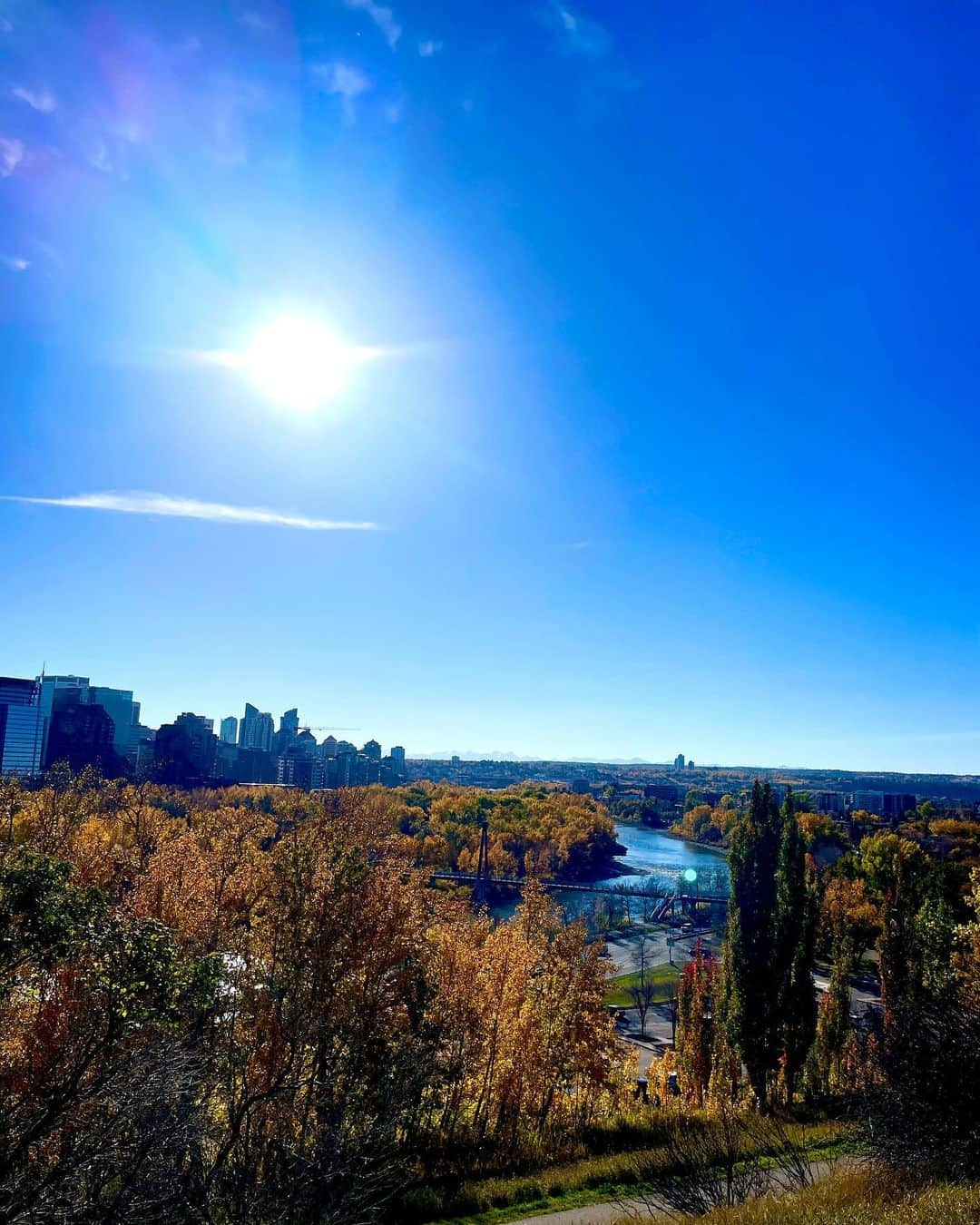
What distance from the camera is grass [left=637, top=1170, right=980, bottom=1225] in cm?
709

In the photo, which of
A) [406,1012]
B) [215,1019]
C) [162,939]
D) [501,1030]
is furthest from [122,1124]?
[501,1030]

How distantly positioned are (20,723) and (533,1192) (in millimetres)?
129073

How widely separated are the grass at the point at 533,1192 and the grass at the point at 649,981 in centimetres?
3170

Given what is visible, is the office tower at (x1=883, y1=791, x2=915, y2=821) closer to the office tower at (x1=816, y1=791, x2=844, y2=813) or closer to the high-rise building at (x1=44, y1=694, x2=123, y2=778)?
the office tower at (x1=816, y1=791, x2=844, y2=813)

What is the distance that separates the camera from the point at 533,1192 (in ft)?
46.1

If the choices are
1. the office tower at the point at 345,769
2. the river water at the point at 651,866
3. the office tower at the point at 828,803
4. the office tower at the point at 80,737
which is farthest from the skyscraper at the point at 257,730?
the office tower at the point at 828,803

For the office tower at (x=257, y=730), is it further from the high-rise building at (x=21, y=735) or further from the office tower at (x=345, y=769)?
the high-rise building at (x=21, y=735)

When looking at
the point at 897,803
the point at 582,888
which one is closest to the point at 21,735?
the point at 582,888

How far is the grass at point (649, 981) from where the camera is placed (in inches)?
1795

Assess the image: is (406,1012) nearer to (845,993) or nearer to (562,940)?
(562,940)

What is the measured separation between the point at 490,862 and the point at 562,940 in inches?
2458

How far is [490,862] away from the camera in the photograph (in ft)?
265

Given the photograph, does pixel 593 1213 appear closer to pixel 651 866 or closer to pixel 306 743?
pixel 651 866

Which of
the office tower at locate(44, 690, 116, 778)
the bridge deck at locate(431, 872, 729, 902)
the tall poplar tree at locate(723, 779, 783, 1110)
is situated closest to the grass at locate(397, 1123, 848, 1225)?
the tall poplar tree at locate(723, 779, 783, 1110)
